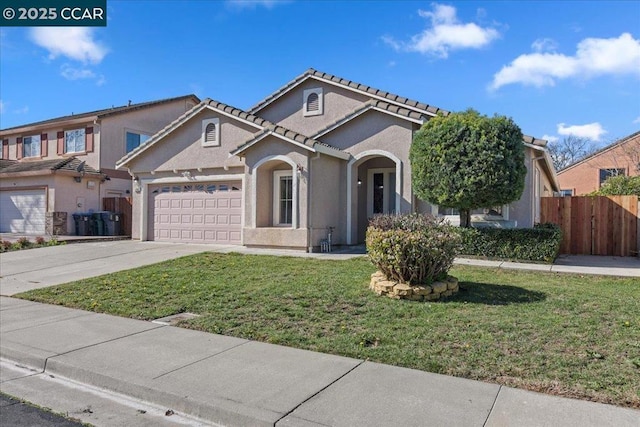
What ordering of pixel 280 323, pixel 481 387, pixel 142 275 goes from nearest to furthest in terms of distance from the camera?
pixel 481 387 → pixel 280 323 → pixel 142 275

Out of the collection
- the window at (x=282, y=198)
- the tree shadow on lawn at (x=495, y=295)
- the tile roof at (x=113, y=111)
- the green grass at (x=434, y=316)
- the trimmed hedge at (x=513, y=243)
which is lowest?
the green grass at (x=434, y=316)

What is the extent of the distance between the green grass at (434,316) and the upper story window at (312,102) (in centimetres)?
862

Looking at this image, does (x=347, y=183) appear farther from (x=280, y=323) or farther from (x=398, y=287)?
(x=280, y=323)

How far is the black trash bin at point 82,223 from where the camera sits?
21.8 metres

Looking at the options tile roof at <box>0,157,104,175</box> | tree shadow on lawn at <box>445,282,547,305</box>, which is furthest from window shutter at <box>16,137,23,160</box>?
tree shadow on lawn at <box>445,282,547,305</box>

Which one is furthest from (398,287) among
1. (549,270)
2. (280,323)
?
(549,270)

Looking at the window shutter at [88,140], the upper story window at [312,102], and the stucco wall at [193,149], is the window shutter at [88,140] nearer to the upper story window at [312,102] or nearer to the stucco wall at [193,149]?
the stucco wall at [193,149]

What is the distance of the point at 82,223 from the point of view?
22.0 metres

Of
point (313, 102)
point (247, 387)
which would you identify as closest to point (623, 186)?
point (313, 102)

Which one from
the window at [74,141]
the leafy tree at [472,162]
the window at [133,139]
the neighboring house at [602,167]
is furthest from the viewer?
the neighboring house at [602,167]

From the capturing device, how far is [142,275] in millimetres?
10633

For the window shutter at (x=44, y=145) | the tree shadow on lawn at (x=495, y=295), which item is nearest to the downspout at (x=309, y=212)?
the tree shadow on lawn at (x=495, y=295)

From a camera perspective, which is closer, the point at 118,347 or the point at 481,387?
the point at 481,387

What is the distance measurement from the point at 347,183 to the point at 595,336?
10434 millimetres
